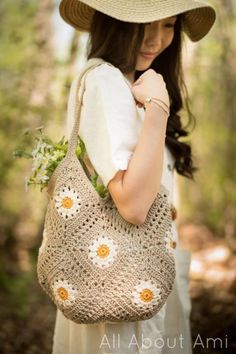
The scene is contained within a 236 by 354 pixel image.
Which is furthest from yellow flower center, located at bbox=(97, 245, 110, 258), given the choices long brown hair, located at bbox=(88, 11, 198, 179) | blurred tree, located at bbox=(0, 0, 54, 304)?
blurred tree, located at bbox=(0, 0, 54, 304)

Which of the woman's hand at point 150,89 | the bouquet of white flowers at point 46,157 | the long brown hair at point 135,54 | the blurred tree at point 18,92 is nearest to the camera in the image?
the woman's hand at point 150,89

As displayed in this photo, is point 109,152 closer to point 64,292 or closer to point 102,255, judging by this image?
point 102,255

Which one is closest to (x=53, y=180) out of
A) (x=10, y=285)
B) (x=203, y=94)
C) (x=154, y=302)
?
(x=154, y=302)

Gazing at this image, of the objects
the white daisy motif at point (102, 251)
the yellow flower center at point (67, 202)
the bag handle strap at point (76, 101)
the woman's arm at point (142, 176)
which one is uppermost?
the bag handle strap at point (76, 101)

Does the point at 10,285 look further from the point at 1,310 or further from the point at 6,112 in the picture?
the point at 6,112

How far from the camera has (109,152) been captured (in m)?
1.70

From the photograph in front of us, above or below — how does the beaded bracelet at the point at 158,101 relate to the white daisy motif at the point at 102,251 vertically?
above

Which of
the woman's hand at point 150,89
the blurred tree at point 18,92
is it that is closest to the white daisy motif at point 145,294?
the woman's hand at point 150,89

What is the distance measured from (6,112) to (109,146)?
331 cm

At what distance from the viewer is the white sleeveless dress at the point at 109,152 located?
170 centimetres

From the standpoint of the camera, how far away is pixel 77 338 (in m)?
2.03

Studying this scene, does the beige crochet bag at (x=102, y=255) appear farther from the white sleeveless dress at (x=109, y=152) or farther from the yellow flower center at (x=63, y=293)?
the white sleeveless dress at (x=109, y=152)

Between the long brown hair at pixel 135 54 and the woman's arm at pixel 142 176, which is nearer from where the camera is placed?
the woman's arm at pixel 142 176

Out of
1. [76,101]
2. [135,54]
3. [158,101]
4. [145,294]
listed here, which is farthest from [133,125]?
[145,294]
